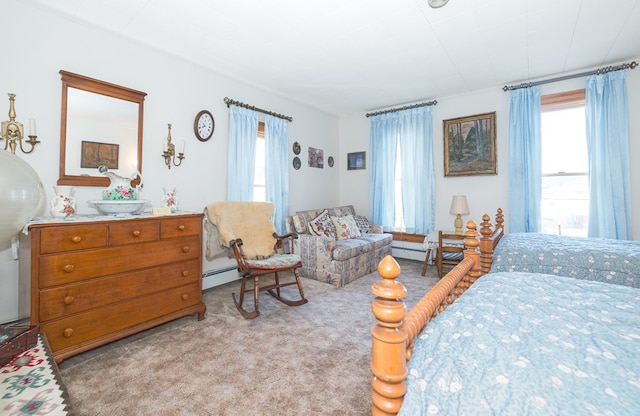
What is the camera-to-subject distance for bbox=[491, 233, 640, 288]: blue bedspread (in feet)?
6.50

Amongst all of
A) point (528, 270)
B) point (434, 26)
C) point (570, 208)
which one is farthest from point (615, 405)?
point (570, 208)

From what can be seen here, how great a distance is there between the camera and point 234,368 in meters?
1.91

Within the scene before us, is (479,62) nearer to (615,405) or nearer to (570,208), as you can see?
(570,208)

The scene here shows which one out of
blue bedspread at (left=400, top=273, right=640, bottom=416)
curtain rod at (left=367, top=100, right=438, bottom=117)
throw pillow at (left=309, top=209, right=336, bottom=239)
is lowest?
blue bedspread at (left=400, top=273, right=640, bottom=416)

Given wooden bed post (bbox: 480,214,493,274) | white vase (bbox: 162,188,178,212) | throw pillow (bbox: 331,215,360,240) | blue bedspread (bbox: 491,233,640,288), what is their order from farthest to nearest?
throw pillow (bbox: 331,215,360,240), white vase (bbox: 162,188,178,212), wooden bed post (bbox: 480,214,493,274), blue bedspread (bbox: 491,233,640,288)

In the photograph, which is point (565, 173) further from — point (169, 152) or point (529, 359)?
point (169, 152)

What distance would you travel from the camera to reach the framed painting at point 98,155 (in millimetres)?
2523

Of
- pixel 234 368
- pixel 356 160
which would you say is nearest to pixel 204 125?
pixel 234 368

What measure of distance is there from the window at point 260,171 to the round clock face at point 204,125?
0.77 m

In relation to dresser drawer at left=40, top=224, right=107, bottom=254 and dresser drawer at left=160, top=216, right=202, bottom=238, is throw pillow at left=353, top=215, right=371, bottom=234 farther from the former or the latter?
dresser drawer at left=40, top=224, right=107, bottom=254

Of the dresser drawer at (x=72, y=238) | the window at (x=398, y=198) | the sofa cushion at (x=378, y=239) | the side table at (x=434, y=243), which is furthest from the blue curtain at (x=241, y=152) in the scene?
the side table at (x=434, y=243)

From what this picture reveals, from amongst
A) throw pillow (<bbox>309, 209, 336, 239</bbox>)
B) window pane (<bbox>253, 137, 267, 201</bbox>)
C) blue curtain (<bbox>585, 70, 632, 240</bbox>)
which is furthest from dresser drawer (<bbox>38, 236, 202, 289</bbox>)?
blue curtain (<bbox>585, 70, 632, 240</bbox>)

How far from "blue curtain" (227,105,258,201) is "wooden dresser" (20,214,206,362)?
3.84 feet

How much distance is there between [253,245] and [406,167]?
2.94 m
